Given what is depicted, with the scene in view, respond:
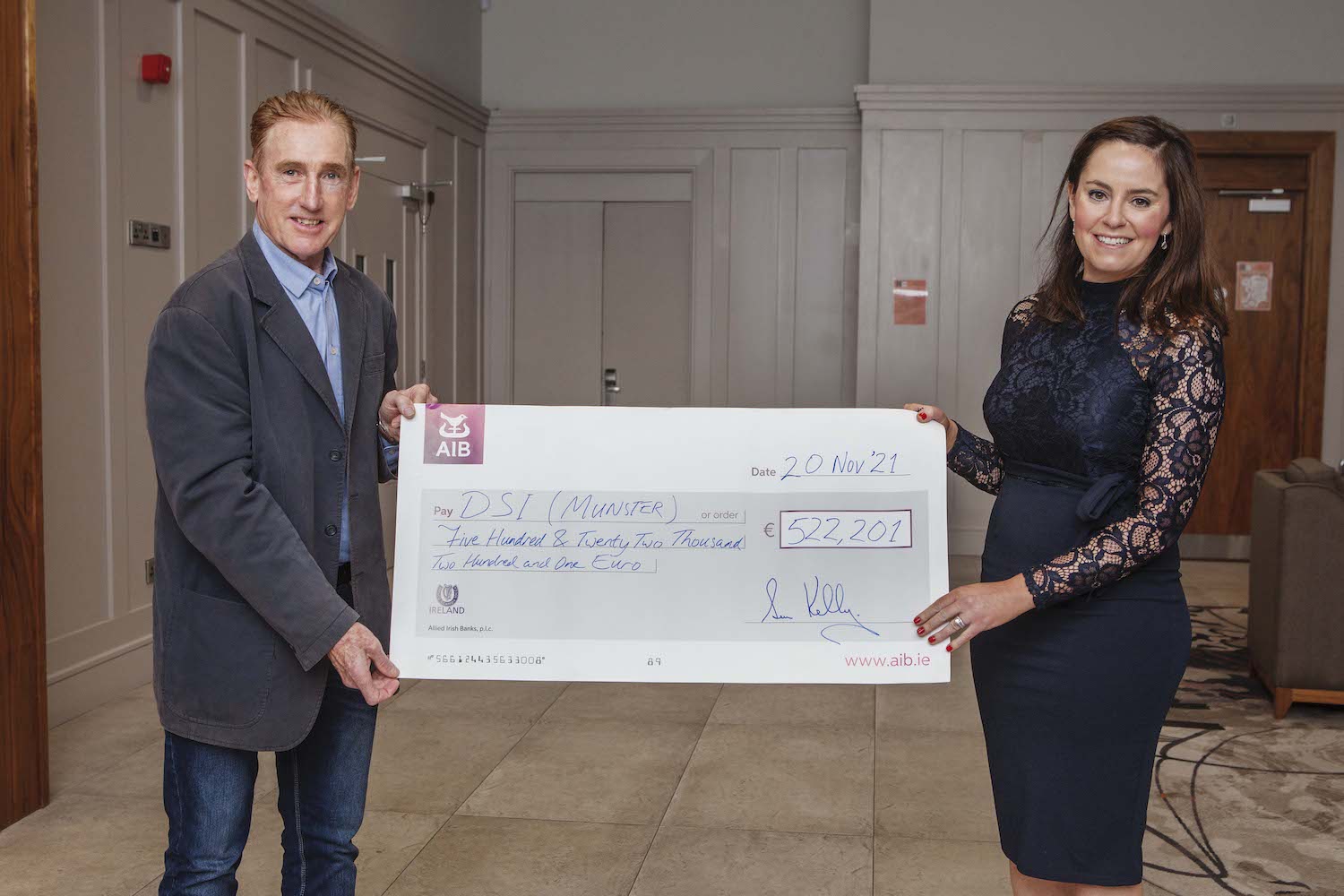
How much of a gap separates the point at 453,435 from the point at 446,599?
26 cm

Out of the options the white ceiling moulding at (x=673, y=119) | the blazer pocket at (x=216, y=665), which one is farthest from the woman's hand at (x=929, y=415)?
the white ceiling moulding at (x=673, y=119)

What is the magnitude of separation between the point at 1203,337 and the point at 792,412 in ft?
2.09

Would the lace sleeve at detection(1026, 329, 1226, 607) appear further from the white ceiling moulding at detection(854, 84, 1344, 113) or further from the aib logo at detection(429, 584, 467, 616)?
the white ceiling moulding at detection(854, 84, 1344, 113)

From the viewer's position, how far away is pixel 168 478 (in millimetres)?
1646

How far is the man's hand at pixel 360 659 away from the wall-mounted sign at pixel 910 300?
6455 mm

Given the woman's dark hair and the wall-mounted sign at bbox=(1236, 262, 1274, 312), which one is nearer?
the woman's dark hair

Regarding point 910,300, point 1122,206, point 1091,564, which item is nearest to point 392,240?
point 910,300

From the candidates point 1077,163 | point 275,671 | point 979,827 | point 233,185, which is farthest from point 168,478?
point 233,185

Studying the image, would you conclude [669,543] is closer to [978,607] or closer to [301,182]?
[978,607]

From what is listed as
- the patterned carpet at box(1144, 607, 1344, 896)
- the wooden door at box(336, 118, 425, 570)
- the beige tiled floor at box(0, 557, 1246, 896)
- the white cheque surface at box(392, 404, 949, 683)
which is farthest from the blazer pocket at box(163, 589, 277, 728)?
the wooden door at box(336, 118, 425, 570)

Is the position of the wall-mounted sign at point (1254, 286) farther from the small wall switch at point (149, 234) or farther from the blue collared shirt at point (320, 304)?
the blue collared shirt at point (320, 304)

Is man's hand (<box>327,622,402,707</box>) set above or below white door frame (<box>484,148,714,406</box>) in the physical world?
below

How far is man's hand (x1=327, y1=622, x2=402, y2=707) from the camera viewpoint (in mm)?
1686

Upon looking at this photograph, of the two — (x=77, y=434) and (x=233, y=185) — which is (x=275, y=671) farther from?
(x=233, y=185)
